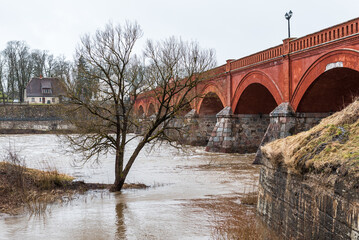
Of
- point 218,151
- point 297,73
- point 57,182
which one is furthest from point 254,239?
point 218,151

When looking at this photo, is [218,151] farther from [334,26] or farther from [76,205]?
[76,205]

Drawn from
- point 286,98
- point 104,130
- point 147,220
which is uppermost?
point 286,98

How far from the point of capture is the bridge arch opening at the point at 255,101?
79.2 feet

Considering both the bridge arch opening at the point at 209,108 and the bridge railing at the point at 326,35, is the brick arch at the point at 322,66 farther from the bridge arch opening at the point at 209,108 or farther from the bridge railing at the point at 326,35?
the bridge arch opening at the point at 209,108

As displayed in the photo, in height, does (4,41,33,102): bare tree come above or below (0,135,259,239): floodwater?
above

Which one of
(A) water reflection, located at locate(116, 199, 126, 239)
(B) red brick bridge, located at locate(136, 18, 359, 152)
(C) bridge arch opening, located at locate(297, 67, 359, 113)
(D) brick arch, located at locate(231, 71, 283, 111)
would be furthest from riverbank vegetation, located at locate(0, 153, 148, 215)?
(D) brick arch, located at locate(231, 71, 283, 111)

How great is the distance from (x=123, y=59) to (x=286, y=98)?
992cm

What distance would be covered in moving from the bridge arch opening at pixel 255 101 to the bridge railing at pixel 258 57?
5.52 feet

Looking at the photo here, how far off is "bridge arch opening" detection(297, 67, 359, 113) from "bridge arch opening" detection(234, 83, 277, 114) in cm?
528

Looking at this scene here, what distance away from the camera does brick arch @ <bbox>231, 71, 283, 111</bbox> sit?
65.8 ft

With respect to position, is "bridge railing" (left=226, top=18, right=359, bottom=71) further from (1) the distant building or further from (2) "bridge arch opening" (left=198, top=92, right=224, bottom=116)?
(1) the distant building

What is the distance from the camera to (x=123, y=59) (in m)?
12.0

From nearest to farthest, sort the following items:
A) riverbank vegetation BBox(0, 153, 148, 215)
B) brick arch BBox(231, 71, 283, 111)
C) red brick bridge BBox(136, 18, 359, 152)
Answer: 1. riverbank vegetation BBox(0, 153, 148, 215)
2. red brick bridge BBox(136, 18, 359, 152)
3. brick arch BBox(231, 71, 283, 111)

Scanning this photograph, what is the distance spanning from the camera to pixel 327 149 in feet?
17.7
